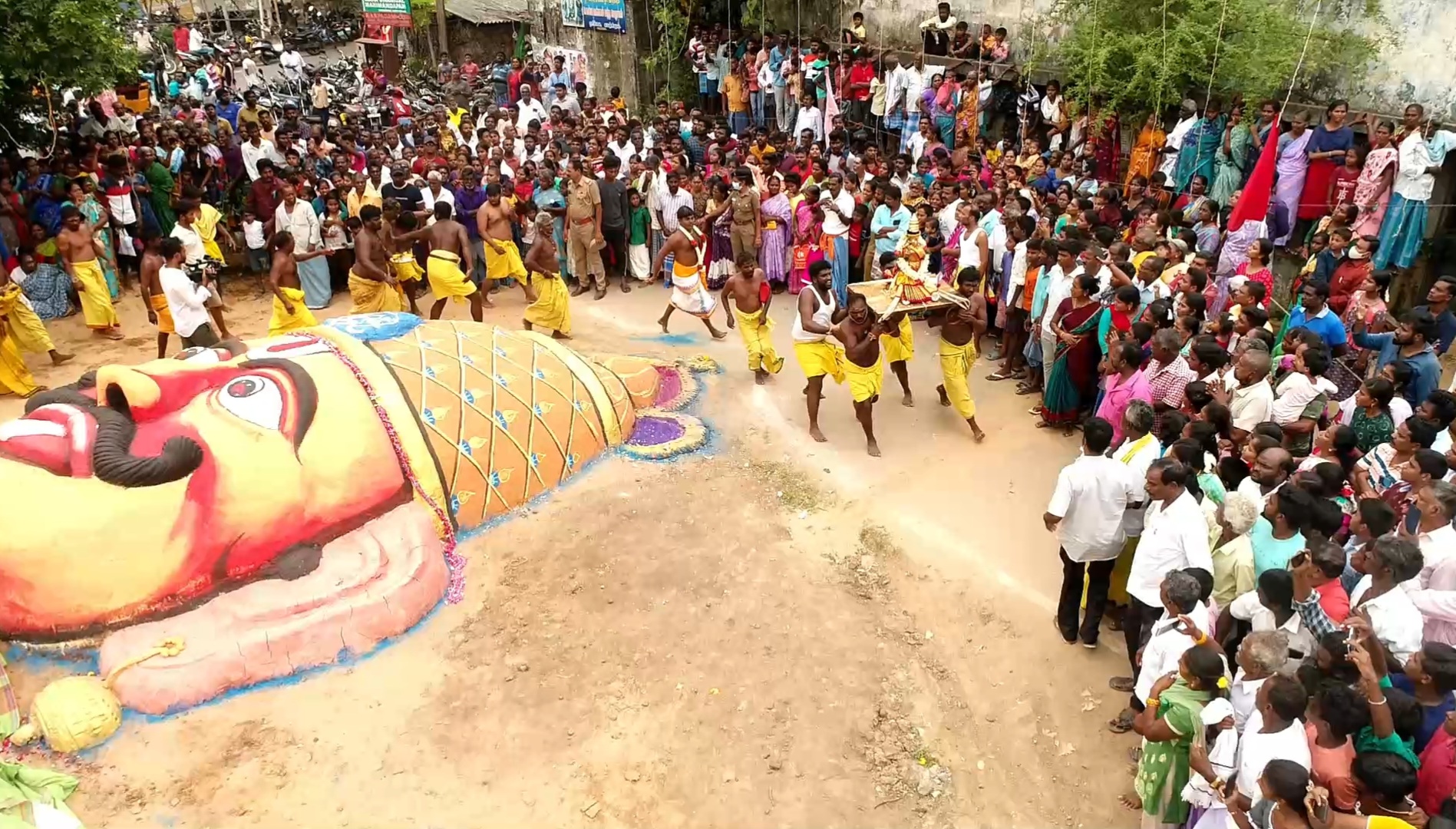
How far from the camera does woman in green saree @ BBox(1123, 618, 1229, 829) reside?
3650mm

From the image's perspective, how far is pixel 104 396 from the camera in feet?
18.2

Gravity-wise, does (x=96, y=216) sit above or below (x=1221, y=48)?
below

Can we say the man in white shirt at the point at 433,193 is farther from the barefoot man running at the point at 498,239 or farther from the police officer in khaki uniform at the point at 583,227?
the police officer in khaki uniform at the point at 583,227

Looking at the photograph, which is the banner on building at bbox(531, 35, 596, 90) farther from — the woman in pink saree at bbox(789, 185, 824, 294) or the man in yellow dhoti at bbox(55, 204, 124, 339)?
the man in yellow dhoti at bbox(55, 204, 124, 339)

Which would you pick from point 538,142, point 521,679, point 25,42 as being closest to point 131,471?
point 521,679

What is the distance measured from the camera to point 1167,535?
4461 millimetres

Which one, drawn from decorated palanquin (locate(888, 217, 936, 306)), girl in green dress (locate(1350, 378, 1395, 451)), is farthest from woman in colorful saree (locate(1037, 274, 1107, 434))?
girl in green dress (locate(1350, 378, 1395, 451))

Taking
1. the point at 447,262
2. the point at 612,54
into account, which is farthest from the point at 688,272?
the point at 612,54

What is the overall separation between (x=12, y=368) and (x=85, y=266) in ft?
4.73

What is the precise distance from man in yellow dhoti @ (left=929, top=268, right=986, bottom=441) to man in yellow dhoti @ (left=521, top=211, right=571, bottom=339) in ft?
12.3

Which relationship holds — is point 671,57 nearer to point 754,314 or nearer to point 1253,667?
point 754,314

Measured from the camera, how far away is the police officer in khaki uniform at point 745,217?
1052 cm

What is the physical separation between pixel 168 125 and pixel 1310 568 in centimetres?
1438

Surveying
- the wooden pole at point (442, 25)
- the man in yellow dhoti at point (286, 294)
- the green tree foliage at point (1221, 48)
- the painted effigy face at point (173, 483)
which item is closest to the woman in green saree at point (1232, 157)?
the green tree foliage at point (1221, 48)
